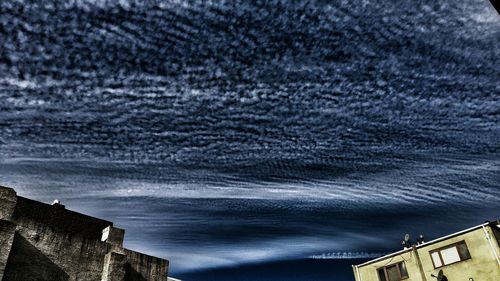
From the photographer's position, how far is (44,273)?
13.9 metres

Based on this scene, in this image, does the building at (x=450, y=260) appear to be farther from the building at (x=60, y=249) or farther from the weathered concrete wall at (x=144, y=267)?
the building at (x=60, y=249)

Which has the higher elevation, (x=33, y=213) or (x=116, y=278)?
(x=33, y=213)

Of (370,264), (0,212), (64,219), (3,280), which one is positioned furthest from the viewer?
(370,264)

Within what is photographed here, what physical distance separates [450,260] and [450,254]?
0.42m

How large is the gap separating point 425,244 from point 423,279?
2587mm

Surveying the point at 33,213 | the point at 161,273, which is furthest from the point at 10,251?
the point at 161,273

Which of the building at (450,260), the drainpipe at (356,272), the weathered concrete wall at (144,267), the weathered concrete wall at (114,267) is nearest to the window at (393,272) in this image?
the building at (450,260)

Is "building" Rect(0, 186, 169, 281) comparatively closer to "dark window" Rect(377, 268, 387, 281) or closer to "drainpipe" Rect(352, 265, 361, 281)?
"drainpipe" Rect(352, 265, 361, 281)

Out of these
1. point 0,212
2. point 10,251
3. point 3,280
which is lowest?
point 3,280

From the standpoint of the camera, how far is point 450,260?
76.3 feet

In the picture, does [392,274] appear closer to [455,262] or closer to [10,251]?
[455,262]

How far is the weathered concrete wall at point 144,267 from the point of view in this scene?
17.1 m

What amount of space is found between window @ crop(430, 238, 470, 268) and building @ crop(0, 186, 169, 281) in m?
19.8

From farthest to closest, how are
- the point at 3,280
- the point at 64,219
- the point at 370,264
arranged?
the point at 370,264 → the point at 64,219 → the point at 3,280
